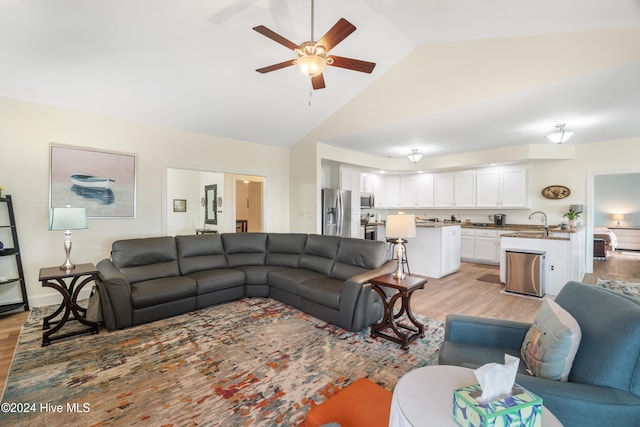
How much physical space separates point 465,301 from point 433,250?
4.65 feet

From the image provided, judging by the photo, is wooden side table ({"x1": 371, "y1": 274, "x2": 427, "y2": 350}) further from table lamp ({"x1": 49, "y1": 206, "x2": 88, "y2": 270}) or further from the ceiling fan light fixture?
table lamp ({"x1": 49, "y1": 206, "x2": 88, "y2": 270})

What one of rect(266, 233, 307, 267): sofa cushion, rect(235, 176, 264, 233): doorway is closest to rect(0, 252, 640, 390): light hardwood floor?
rect(266, 233, 307, 267): sofa cushion

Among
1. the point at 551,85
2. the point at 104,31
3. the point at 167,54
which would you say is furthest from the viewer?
the point at 167,54

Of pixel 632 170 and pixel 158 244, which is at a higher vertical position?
pixel 632 170

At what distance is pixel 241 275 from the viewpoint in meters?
4.02

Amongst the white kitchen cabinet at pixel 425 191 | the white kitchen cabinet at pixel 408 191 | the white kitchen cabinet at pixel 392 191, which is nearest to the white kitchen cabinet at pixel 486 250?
the white kitchen cabinet at pixel 425 191

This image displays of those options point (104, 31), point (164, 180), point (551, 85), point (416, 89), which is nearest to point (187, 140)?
point (164, 180)

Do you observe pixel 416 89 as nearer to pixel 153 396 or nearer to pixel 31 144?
pixel 153 396

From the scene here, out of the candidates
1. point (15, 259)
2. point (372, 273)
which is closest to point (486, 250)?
point (372, 273)

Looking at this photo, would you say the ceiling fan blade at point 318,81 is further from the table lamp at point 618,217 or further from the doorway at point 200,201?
the table lamp at point 618,217

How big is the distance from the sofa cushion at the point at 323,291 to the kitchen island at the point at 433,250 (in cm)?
256

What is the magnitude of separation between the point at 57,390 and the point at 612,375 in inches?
133

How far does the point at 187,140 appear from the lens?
4.84 meters

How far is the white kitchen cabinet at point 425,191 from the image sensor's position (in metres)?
7.68
